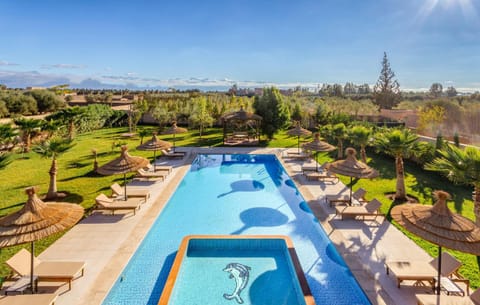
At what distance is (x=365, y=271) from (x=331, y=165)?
14.3ft

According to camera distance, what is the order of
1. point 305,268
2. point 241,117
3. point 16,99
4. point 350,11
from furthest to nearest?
point 16,99 < point 241,117 < point 350,11 < point 305,268

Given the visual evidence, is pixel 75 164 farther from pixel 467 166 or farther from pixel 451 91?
pixel 451 91

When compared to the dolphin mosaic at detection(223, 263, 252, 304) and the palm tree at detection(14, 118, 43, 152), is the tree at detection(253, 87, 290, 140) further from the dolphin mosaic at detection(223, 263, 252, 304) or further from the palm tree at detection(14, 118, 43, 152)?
the dolphin mosaic at detection(223, 263, 252, 304)

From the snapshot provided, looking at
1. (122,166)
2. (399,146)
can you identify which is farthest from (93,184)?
(399,146)

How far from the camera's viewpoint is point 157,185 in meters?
12.8

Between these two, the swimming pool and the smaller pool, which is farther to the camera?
the swimming pool

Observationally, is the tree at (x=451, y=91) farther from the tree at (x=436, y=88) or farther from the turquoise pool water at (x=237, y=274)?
the turquoise pool water at (x=237, y=274)

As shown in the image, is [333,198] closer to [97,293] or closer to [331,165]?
[331,165]

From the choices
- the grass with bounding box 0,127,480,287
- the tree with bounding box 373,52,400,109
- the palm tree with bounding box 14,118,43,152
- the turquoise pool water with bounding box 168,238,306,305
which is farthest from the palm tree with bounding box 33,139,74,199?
the tree with bounding box 373,52,400,109

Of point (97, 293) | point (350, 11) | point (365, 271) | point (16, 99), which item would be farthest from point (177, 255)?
point (16, 99)

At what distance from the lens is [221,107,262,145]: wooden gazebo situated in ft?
75.3

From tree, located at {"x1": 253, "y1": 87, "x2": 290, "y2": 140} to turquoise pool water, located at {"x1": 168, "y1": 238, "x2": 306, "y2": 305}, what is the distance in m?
16.8

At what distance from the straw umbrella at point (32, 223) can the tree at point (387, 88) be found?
7043 cm

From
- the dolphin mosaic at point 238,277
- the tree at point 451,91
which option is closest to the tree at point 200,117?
the dolphin mosaic at point 238,277
